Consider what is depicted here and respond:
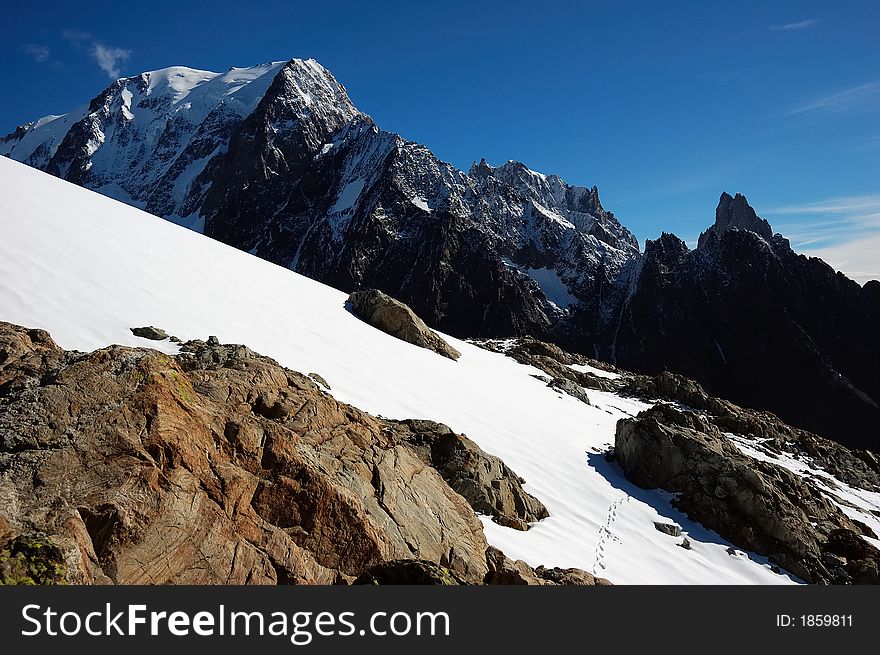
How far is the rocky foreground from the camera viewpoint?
3932mm

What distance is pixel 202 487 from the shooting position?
4.75 m

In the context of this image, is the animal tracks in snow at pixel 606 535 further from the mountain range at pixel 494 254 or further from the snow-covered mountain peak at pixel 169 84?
the snow-covered mountain peak at pixel 169 84

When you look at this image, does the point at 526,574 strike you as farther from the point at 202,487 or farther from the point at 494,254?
the point at 494,254

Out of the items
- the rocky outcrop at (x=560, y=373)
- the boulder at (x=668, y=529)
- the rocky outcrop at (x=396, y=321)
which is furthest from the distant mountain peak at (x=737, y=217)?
the boulder at (x=668, y=529)

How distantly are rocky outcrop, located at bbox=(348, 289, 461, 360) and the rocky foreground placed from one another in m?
14.0

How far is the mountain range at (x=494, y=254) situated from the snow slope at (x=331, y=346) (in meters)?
82.8

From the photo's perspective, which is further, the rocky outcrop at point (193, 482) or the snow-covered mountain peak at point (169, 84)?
the snow-covered mountain peak at point (169, 84)

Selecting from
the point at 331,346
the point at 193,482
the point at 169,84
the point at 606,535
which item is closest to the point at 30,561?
the point at 193,482

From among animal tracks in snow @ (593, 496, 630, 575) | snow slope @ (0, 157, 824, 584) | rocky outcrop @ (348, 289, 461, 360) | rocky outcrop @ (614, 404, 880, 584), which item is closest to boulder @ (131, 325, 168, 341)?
snow slope @ (0, 157, 824, 584)

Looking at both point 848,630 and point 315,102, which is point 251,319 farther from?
point 315,102

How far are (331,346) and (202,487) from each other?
10132mm

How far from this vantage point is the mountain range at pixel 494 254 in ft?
286

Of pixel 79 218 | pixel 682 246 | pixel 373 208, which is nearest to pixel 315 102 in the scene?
pixel 373 208

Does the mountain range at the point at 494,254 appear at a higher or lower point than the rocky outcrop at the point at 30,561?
higher
